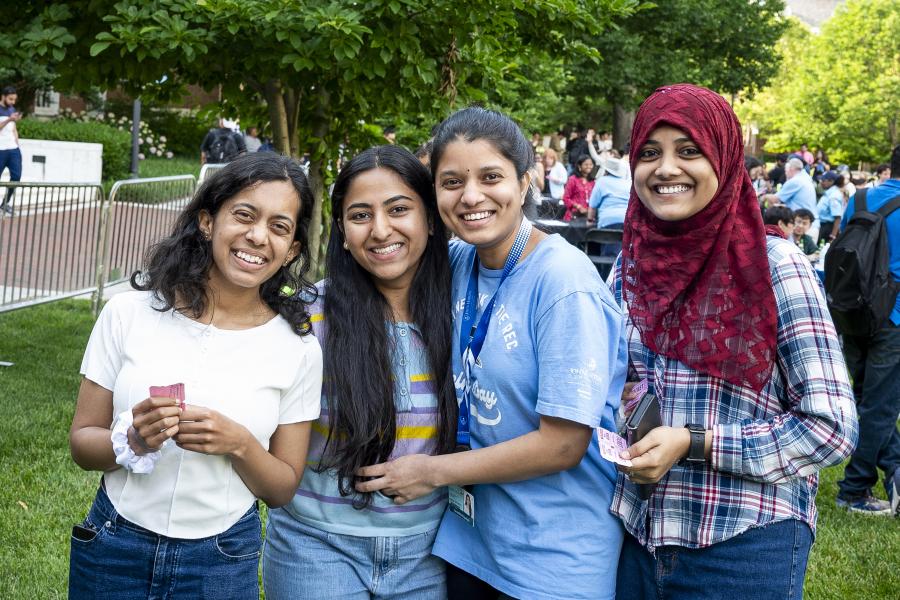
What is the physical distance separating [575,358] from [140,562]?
121cm

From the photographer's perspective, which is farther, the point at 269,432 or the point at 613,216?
the point at 613,216

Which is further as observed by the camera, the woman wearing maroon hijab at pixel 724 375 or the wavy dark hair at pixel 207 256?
the wavy dark hair at pixel 207 256

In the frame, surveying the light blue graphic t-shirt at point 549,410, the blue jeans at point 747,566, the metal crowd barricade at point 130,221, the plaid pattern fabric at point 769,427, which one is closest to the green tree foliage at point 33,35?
the metal crowd barricade at point 130,221

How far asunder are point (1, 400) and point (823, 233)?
15.8 metres

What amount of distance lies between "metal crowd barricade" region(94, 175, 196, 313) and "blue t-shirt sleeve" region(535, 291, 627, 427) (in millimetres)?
7111

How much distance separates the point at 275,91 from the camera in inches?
315

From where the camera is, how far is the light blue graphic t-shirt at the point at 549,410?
231 cm

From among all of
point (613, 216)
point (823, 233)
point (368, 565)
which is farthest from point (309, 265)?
point (823, 233)

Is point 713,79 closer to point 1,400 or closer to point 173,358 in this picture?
point 1,400

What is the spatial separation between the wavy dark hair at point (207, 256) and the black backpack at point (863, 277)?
4.38 meters

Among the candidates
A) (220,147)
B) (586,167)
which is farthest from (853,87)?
(220,147)

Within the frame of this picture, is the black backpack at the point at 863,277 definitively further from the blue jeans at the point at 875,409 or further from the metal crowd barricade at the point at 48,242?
the metal crowd barricade at the point at 48,242

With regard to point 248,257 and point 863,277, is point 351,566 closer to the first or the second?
point 248,257

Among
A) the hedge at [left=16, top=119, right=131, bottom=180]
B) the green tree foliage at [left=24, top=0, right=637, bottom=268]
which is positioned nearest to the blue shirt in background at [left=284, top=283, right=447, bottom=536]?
the green tree foliage at [left=24, top=0, right=637, bottom=268]
